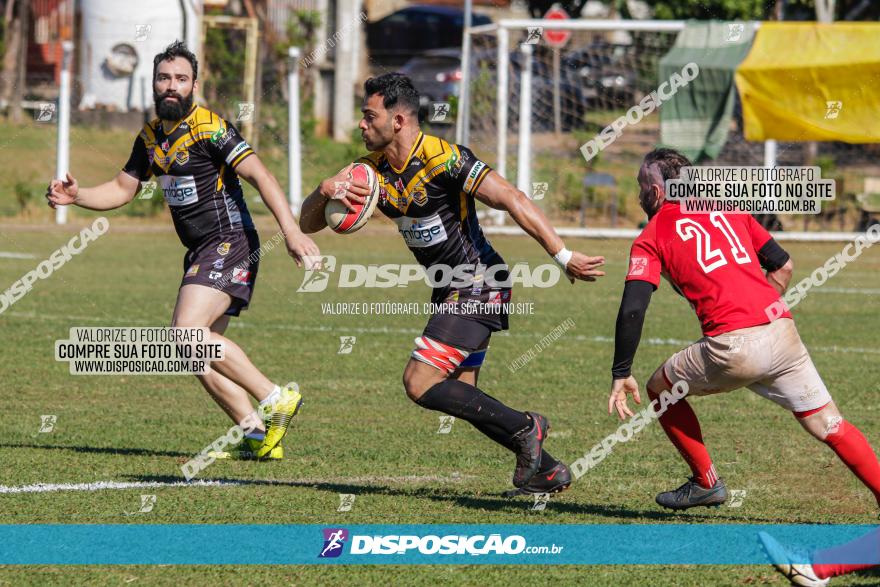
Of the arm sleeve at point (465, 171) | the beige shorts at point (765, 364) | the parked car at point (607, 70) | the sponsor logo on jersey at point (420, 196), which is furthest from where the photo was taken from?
the parked car at point (607, 70)

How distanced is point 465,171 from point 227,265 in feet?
6.23

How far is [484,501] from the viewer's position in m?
6.93

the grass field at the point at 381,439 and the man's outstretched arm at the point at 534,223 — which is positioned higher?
the man's outstretched arm at the point at 534,223

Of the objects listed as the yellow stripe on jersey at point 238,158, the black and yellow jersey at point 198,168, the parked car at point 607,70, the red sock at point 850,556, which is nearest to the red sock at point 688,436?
the red sock at point 850,556

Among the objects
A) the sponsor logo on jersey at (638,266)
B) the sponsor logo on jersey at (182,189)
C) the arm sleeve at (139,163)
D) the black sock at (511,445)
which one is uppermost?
the arm sleeve at (139,163)

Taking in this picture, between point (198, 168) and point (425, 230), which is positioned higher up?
point (198, 168)

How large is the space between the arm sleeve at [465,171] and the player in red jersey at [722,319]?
0.82 metres

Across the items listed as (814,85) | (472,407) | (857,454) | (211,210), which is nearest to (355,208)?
(472,407)

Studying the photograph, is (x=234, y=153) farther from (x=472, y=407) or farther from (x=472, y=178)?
(x=472, y=407)

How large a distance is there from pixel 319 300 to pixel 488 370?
4627 mm

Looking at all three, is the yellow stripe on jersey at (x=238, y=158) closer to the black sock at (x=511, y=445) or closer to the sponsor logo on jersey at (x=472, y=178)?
the sponsor logo on jersey at (x=472, y=178)

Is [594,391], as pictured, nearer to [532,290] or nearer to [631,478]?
[631,478]

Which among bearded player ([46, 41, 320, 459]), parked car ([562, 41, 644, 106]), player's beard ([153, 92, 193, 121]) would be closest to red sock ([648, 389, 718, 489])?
bearded player ([46, 41, 320, 459])

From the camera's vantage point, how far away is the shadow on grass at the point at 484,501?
6648mm
